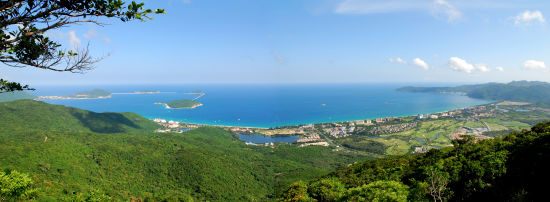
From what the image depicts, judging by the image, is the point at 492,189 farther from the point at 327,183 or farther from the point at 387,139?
the point at 387,139

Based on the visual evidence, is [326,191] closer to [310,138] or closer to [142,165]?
[142,165]

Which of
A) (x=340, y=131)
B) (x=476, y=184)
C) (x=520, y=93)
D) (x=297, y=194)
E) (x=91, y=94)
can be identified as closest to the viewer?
(x=476, y=184)

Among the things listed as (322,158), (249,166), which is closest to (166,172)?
(249,166)

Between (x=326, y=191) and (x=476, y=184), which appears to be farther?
(x=326, y=191)

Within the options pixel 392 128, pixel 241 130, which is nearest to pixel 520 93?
pixel 392 128

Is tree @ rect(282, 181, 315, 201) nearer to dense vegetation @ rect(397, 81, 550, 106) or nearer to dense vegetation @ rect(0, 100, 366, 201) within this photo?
dense vegetation @ rect(0, 100, 366, 201)

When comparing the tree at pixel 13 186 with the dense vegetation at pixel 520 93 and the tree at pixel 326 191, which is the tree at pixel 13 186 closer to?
the tree at pixel 326 191
